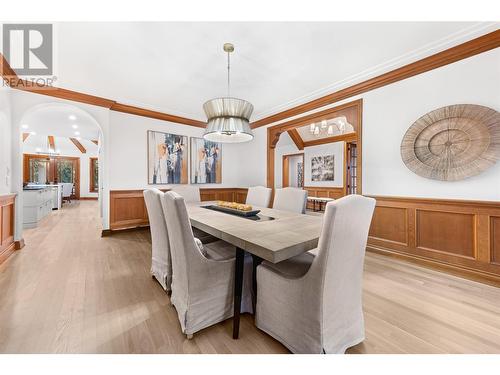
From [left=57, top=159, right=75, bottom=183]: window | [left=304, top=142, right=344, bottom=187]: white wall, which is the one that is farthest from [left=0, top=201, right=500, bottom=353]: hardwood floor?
[left=57, top=159, right=75, bottom=183]: window

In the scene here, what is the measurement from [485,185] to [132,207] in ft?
16.8

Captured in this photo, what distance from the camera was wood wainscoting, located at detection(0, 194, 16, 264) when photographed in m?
2.62

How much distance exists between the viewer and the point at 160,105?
4.14m

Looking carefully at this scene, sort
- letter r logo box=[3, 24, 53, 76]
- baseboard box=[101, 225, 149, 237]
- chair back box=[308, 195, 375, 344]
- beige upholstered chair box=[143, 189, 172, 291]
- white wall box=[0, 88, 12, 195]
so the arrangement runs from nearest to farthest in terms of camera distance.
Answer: chair back box=[308, 195, 375, 344] < beige upholstered chair box=[143, 189, 172, 291] < letter r logo box=[3, 24, 53, 76] < white wall box=[0, 88, 12, 195] < baseboard box=[101, 225, 149, 237]

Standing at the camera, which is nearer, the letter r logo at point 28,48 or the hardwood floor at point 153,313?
the hardwood floor at point 153,313

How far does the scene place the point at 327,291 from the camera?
1105 millimetres

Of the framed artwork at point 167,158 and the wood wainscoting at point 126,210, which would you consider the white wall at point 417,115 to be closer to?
the framed artwork at point 167,158

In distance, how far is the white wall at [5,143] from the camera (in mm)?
2686

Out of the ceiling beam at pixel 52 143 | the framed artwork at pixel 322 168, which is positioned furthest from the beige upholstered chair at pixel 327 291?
the ceiling beam at pixel 52 143

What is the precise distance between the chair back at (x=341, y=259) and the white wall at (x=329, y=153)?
5880mm

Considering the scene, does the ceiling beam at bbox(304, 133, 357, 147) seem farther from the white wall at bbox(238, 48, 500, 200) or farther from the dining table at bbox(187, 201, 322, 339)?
the dining table at bbox(187, 201, 322, 339)

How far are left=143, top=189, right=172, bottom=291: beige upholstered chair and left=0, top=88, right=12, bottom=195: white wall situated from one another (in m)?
2.38

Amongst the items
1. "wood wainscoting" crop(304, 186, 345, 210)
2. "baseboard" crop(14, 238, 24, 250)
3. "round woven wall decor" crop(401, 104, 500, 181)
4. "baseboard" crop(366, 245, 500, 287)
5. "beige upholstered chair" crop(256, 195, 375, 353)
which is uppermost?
"round woven wall decor" crop(401, 104, 500, 181)

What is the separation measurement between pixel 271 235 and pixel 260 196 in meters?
1.72
